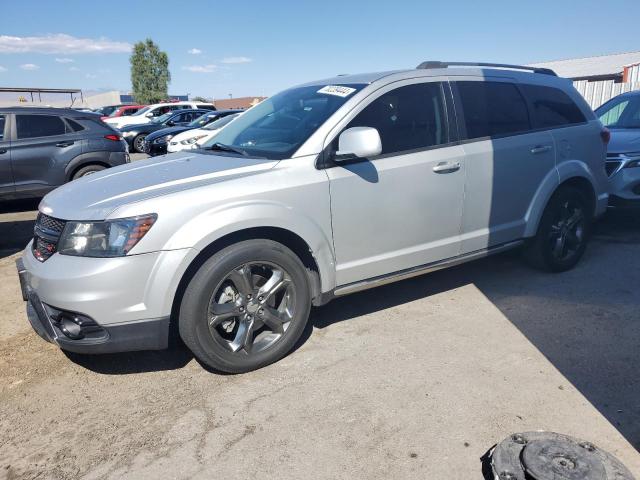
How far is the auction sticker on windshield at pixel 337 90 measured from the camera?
3.74 metres

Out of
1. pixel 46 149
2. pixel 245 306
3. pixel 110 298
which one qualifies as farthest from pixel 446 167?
pixel 46 149

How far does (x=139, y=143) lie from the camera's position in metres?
18.0

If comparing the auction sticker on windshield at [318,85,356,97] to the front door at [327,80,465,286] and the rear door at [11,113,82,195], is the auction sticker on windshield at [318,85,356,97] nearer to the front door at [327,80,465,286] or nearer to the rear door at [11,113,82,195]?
the front door at [327,80,465,286]

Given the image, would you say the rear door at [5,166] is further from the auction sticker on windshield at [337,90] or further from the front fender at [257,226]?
the front fender at [257,226]

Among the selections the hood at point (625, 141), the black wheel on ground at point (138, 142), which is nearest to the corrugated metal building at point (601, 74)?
the hood at point (625, 141)

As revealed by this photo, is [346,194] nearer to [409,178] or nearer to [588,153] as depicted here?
[409,178]

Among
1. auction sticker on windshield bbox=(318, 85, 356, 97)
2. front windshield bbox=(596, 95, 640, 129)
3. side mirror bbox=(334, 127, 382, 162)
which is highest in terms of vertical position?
auction sticker on windshield bbox=(318, 85, 356, 97)

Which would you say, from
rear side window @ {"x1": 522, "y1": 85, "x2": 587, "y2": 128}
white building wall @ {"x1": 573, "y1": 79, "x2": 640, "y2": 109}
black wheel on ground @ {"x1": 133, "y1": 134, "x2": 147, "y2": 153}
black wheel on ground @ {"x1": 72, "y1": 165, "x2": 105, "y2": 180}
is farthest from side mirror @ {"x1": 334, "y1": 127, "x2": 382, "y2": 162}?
black wheel on ground @ {"x1": 133, "y1": 134, "x2": 147, "y2": 153}

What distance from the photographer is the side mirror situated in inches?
131

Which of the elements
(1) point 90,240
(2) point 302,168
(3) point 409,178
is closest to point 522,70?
(3) point 409,178

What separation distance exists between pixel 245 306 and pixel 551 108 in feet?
11.1

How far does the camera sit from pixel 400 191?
369 centimetres

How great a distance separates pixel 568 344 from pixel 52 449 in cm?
327

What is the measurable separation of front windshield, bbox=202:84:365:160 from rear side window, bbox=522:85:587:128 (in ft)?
5.96
